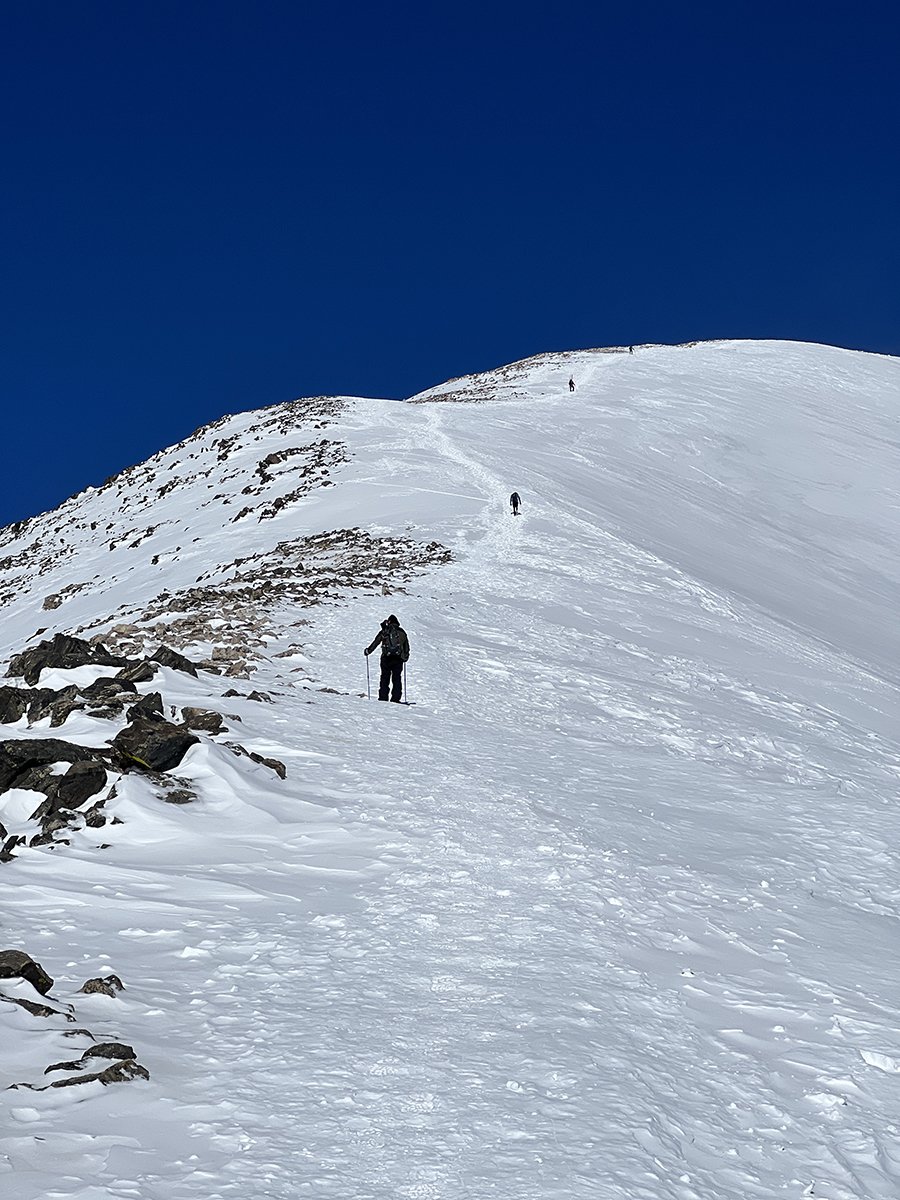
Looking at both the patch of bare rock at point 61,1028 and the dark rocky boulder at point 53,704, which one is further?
the dark rocky boulder at point 53,704

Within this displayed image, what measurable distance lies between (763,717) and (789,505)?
31.5m

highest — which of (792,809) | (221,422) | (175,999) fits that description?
(221,422)

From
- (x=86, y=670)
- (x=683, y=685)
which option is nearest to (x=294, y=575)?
(x=683, y=685)

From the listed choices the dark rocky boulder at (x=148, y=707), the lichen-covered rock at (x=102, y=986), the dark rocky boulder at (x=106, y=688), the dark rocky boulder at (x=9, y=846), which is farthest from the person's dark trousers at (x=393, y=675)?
the lichen-covered rock at (x=102, y=986)

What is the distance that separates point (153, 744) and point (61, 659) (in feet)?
13.8

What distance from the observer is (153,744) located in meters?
10.3

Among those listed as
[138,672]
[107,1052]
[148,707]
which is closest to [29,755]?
[148,707]

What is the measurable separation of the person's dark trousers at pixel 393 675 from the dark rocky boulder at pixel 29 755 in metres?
6.66

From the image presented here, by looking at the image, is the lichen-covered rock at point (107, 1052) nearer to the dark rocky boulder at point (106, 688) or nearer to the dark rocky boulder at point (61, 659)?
the dark rocky boulder at point (106, 688)

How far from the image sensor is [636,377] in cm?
7581

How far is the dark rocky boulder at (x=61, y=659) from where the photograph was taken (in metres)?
13.7

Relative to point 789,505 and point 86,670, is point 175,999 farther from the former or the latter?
point 789,505

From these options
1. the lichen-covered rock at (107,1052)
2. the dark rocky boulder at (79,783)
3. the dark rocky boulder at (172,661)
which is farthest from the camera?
the dark rocky boulder at (172,661)

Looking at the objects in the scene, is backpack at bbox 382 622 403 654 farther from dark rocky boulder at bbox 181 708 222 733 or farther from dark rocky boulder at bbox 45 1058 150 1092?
dark rocky boulder at bbox 45 1058 150 1092
